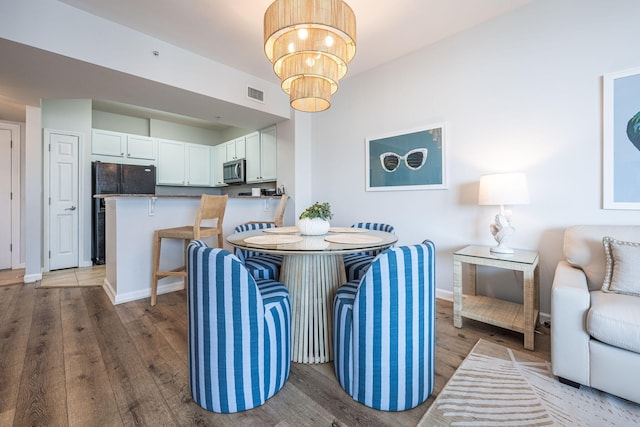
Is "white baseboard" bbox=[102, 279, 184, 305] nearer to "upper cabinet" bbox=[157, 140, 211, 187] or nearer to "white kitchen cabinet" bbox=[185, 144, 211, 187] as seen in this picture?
"upper cabinet" bbox=[157, 140, 211, 187]

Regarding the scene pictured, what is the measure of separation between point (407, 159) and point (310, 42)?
5.51 ft

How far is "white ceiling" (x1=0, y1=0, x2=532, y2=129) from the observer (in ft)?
7.39

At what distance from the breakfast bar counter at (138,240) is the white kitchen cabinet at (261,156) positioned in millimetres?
1320

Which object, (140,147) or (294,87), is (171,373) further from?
(140,147)

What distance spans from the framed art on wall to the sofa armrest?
891mm

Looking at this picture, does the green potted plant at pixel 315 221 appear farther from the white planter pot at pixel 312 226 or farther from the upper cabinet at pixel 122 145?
the upper cabinet at pixel 122 145

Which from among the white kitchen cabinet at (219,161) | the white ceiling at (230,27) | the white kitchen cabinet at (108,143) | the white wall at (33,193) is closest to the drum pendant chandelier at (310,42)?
the white ceiling at (230,27)

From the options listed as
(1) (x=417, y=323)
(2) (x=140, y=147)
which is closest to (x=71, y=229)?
(2) (x=140, y=147)

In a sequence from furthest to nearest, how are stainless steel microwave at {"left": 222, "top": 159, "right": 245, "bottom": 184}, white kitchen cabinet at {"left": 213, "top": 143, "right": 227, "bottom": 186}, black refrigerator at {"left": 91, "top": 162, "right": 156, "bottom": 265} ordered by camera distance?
white kitchen cabinet at {"left": 213, "top": 143, "right": 227, "bottom": 186} < stainless steel microwave at {"left": 222, "top": 159, "right": 245, "bottom": 184} < black refrigerator at {"left": 91, "top": 162, "right": 156, "bottom": 265}

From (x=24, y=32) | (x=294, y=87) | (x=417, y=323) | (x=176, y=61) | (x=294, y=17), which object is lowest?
(x=417, y=323)

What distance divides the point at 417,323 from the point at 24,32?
10.9 ft

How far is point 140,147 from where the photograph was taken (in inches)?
195

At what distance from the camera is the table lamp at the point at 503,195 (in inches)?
78.5

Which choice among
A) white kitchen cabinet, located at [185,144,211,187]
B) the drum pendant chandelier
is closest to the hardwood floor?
the drum pendant chandelier
